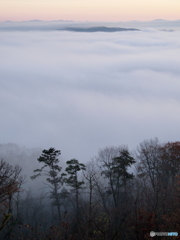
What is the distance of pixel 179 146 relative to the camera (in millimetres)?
25047

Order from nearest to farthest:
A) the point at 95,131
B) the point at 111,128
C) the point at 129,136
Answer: the point at 129,136, the point at 95,131, the point at 111,128

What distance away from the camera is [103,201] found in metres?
18.3

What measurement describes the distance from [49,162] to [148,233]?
1305cm

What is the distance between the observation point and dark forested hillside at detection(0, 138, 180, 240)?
1280 centimetres

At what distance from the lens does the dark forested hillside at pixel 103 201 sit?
504 inches

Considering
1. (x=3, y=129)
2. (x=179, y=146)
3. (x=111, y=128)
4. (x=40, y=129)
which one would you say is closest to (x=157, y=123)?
(x=111, y=128)

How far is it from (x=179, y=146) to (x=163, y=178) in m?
3.66

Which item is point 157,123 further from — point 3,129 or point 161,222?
point 161,222

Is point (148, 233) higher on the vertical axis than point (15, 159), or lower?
lower

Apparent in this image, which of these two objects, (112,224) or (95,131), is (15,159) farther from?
(95,131)

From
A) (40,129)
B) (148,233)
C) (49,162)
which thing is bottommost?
(148,233)

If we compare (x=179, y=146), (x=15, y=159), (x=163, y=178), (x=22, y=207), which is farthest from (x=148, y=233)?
(x=15, y=159)

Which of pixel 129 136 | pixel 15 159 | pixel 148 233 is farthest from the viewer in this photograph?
pixel 129 136

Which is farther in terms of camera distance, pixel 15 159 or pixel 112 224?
pixel 15 159
